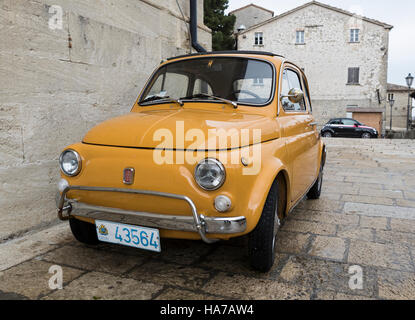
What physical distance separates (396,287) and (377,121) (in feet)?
102

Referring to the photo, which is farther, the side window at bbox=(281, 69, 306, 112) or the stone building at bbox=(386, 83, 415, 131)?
the stone building at bbox=(386, 83, 415, 131)

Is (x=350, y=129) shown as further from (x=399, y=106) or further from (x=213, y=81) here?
(x=399, y=106)

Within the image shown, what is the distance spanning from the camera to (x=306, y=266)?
2908 millimetres

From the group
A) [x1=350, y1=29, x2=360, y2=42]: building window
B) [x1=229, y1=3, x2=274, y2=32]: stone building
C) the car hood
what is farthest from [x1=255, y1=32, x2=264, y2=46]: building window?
the car hood

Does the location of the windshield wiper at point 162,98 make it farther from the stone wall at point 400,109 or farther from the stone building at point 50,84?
the stone wall at point 400,109

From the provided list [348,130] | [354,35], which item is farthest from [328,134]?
[354,35]

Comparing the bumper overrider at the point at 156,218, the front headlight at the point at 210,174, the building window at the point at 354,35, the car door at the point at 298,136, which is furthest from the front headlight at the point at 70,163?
the building window at the point at 354,35

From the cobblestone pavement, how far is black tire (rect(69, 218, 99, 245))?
9cm

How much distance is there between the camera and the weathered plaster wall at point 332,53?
30266mm

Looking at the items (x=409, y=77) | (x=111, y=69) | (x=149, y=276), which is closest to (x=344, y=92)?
(x=409, y=77)

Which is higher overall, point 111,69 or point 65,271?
point 111,69

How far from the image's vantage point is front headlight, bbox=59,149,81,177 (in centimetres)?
268

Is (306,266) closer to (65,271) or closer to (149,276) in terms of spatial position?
(149,276)

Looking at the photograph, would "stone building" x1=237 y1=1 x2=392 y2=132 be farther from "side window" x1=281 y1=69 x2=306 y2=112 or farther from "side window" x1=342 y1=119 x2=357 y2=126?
"side window" x1=281 y1=69 x2=306 y2=112
